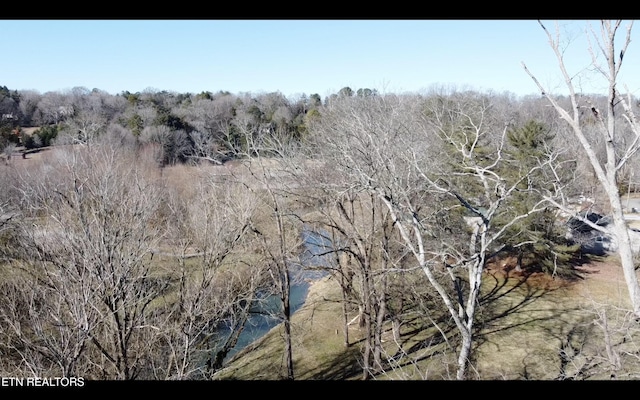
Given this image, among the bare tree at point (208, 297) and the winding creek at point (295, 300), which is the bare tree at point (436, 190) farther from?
the bare tree at point (208, 297)

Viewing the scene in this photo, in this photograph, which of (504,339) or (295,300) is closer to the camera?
(504,339)

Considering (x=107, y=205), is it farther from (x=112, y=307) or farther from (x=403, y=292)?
(x=403, y=292)

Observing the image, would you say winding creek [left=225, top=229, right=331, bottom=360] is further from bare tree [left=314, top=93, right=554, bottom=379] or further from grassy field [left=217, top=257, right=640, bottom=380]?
bare tree [left=314, top=93, right=554, bottom=379]

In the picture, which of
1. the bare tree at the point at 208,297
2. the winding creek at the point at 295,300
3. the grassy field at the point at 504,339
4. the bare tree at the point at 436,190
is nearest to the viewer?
the bare tree at the point at 436,190

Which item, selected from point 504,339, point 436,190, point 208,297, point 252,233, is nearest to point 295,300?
point 252,233

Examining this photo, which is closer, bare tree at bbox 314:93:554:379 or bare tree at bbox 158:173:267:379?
bare tree at bbox 314:93:554:379

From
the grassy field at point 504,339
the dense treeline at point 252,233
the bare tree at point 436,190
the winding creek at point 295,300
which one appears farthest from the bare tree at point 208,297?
the bare tree at point 436,190

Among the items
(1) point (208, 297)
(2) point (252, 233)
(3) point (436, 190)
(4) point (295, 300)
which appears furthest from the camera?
(4) point (295, 300)

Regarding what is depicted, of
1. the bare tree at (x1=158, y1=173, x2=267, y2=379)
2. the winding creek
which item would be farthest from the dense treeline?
the winding creek

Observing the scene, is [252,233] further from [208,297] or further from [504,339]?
[504,339]
